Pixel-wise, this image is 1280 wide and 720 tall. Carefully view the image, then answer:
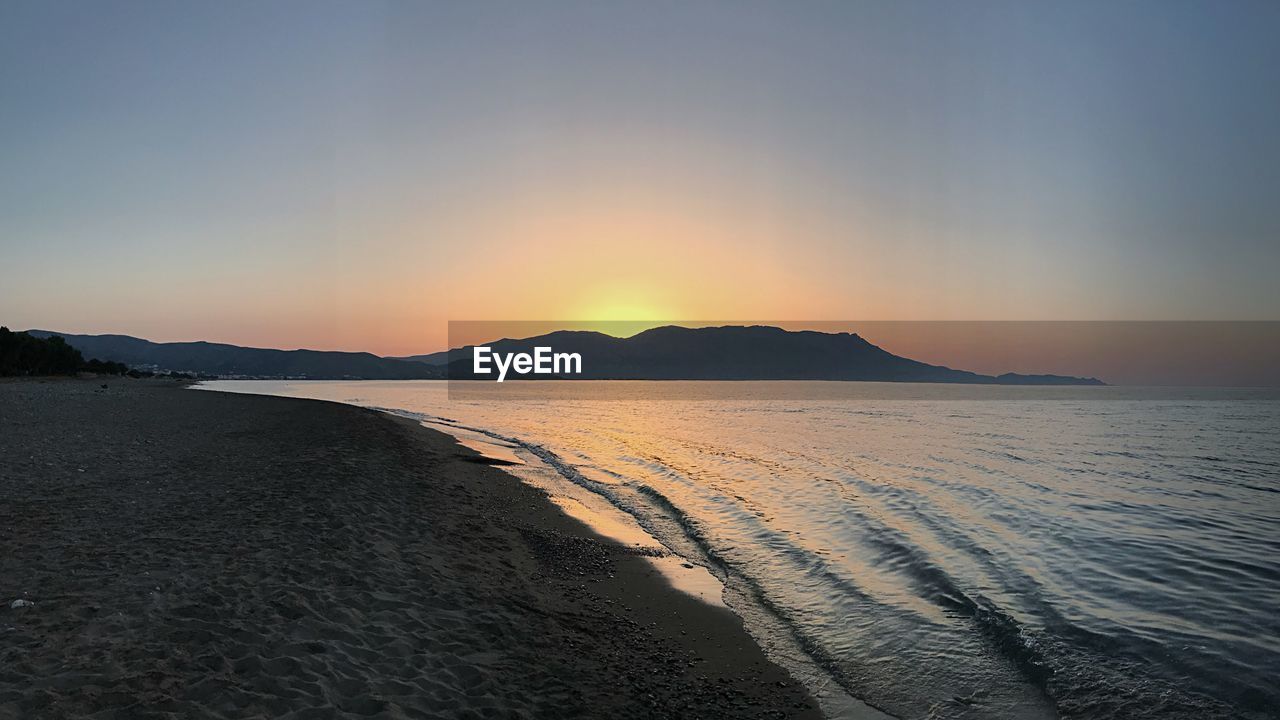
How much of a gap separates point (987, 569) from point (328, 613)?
45.8ft

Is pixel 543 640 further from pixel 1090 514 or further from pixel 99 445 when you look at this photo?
pixel 99 445

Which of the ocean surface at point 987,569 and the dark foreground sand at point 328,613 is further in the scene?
the ocean surface at point 987,569

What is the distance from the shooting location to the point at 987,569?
15.3 meters

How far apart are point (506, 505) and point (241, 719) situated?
45.7 feet

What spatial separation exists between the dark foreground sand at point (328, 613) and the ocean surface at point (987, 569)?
2.26 meters

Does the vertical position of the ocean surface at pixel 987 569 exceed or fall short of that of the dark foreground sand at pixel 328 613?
it falls short

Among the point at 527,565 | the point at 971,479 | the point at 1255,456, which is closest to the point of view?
the point at 527,565

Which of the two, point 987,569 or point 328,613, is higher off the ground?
point 328,613

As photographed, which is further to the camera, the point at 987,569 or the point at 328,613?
the point at 987,569

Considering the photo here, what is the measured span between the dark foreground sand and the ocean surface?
7.40 feet

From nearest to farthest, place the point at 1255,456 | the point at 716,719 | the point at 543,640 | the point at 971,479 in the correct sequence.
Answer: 1. the point at 716,719
2. the point at 543,640
3. the point at 971,479
4. the point at 1255,456

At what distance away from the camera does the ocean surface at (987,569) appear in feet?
31.3

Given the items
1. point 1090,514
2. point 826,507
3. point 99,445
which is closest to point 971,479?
point 1090,514

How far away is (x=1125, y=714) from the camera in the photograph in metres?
8.75
